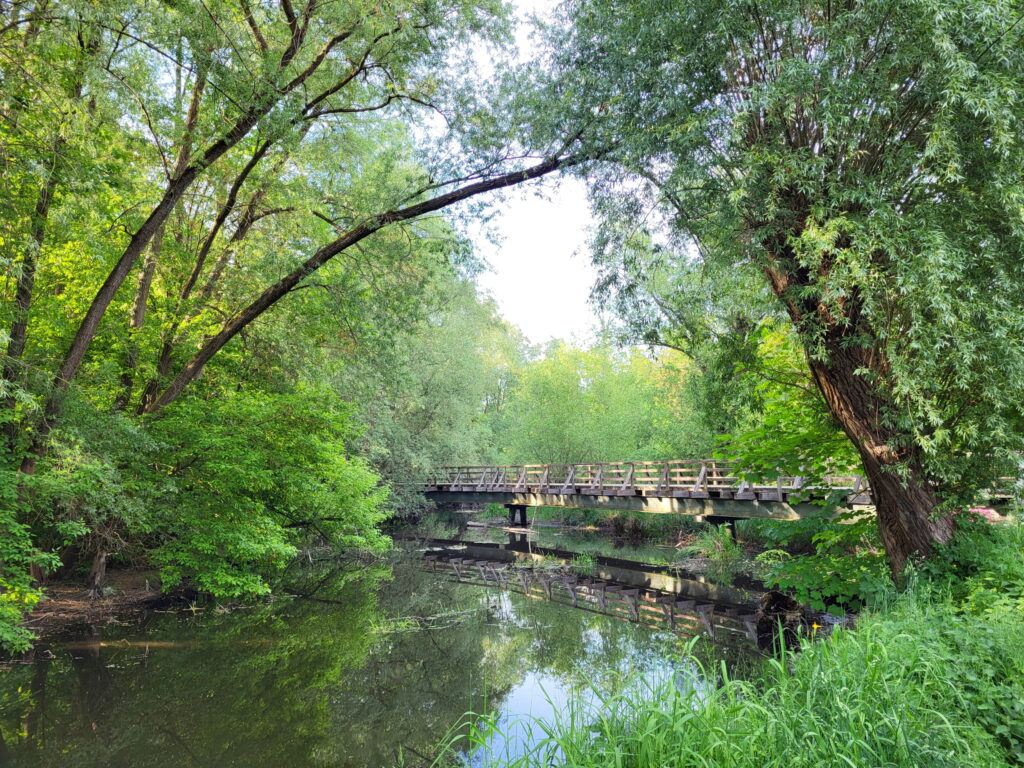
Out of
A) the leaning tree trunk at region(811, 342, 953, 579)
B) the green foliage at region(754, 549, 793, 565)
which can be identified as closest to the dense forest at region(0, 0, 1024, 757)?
the leaning tree trunk at region(811, 342, 953, 579)

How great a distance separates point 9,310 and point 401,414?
16592 millimetres

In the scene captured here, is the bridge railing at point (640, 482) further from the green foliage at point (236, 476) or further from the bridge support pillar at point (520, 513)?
the green foliage at point (236, 476)

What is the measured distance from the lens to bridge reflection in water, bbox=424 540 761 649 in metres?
10.2

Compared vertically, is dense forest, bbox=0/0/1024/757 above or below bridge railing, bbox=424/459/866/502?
above

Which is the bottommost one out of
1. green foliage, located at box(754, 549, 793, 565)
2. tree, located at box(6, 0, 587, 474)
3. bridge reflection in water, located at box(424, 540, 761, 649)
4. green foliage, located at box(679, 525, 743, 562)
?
bridge reflection in water, located at box(424, 540, 761, 649)

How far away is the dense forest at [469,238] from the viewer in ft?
16.1

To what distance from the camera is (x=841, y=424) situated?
6043mm

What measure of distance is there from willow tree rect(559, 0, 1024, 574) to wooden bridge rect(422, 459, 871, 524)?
2.25 metres

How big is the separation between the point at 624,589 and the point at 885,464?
8673mm

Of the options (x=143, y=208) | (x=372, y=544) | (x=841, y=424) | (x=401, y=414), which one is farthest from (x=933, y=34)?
(x=401, y=414)

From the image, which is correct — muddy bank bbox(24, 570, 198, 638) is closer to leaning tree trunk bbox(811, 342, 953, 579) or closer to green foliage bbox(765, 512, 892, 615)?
green foliage bbox(765, 512, 892, 615)

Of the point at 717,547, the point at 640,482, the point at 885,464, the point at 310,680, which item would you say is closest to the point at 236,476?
the point at 310,680

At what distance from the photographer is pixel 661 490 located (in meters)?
16.4

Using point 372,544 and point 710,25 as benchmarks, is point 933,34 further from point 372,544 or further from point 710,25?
point 372,544
